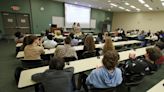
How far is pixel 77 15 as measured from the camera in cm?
1405

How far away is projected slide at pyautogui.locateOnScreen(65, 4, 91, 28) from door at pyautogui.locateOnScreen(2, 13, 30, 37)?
3701 millimetres

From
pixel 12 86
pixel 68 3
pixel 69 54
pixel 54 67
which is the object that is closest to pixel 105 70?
pixel 54 67

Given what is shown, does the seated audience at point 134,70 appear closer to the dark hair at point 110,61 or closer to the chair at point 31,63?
the dark hair at point 110,61

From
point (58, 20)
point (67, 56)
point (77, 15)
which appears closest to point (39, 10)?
point (58, 20)

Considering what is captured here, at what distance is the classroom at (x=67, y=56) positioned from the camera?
1745 millimetres

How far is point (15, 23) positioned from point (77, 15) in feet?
19.7

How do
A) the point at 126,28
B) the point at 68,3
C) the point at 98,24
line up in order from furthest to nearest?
1. the point at 126,28
2. the point at 98,24
3. the point at 68,3

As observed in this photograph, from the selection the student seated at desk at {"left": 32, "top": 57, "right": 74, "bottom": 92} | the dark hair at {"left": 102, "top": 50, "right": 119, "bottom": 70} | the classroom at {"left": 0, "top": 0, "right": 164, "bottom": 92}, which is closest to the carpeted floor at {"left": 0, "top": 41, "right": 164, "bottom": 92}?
the classroom at {"left": 0, "top": 0, "right": 164, "bottom": 92}

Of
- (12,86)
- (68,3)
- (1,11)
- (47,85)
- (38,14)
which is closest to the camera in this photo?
(47,85)

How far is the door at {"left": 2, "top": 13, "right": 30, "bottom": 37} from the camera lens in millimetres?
9896

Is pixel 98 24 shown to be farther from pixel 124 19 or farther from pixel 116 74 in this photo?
pixel 116 74

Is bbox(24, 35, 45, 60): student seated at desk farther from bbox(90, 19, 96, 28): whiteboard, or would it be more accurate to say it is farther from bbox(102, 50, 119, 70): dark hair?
bbox(90, 19, 96, 28): whiteboard

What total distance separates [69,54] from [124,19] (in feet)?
60.9

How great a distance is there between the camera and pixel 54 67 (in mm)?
1770
